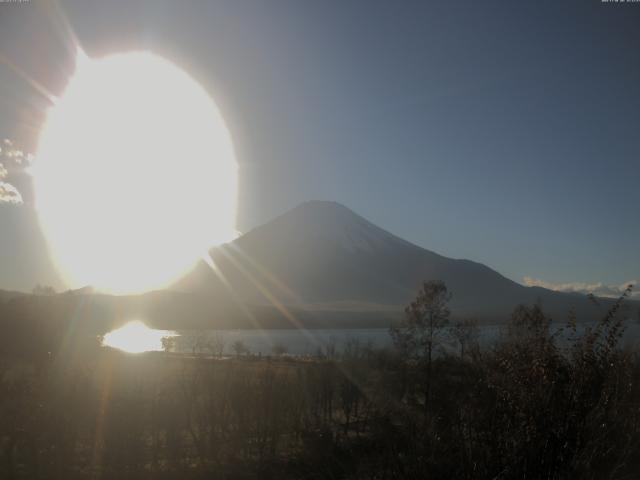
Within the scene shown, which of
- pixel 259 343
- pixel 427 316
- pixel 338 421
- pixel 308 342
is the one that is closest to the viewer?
pixel 338 421

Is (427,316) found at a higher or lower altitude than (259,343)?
higher

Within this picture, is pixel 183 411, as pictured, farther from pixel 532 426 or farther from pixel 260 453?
pixel 532 426

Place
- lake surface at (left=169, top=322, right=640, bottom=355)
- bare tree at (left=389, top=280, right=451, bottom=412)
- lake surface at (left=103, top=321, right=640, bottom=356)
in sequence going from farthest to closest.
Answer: lake surface at (left=103, top=321, right=640, bottom=356) < lake surface at (left=169, top=322, right=640, bottom=355) < bare tree at (left=389, top=280, right=451, bottom=412)

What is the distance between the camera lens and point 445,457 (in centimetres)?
531

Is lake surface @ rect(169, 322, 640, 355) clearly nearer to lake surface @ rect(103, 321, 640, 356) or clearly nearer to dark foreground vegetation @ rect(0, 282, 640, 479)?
lake surface @ rect(103, 321, 640, 356)

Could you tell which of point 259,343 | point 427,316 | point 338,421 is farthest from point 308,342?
point 338,421

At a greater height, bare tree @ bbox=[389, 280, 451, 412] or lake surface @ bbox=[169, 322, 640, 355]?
bare tree @ bbox=[389, 280, 451, 412]

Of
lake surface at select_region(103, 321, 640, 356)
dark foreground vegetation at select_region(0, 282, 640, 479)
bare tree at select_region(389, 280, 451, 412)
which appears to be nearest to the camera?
dark foreground vegetation at select_region(0, 282, 640, 479)

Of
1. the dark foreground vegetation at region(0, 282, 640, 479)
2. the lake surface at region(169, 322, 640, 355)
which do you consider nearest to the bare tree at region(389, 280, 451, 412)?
the dark foreground vegetation at region(0, 282, 640, 479)

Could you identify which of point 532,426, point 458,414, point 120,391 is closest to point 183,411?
point 120,391

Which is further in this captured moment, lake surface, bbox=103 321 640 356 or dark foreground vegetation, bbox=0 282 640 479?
lake surface, bbox=103 321 640 356

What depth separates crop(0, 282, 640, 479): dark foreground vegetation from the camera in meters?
5.01

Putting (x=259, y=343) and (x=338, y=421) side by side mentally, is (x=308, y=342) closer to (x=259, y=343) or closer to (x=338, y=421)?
(x=259, y=343)

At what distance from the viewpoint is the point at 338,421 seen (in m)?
19.4
